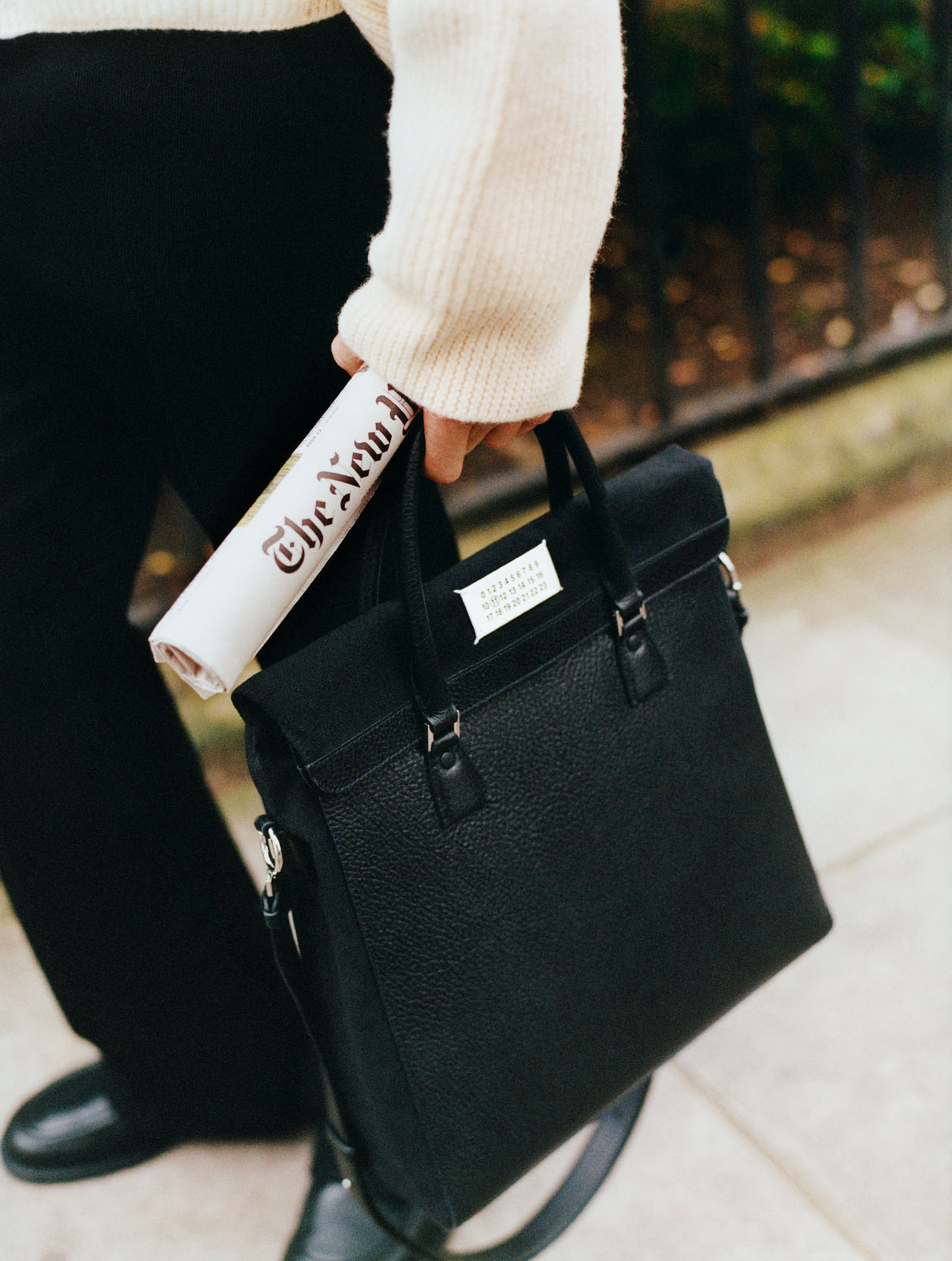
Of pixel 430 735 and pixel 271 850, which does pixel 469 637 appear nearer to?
pixel 430 735

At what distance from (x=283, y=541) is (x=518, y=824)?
0.33 meters

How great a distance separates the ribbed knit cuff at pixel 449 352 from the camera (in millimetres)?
904

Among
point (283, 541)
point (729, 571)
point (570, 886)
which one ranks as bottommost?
point (570, 886)

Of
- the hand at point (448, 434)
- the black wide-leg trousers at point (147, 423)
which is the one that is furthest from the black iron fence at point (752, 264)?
the hand at point (448, 434)

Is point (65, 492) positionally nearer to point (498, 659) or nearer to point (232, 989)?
point (498, 659)

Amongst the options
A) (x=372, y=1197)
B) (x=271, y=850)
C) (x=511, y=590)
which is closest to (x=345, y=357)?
(x=511, y=590)

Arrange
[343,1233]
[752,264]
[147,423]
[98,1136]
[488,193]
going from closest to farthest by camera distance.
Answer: [488,193], [147,423], [343,1233], [98,1136], [752,264]

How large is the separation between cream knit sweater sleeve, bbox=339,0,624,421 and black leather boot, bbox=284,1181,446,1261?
0.91m

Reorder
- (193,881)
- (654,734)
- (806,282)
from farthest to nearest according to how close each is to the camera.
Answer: (806,282) → (193,881) → (654,734)

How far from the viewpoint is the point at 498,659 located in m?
1.00

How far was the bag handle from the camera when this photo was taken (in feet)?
3.10

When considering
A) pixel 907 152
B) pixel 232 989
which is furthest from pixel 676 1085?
pixel 907 152

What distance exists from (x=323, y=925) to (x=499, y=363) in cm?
52

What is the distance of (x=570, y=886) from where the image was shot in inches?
41.4
